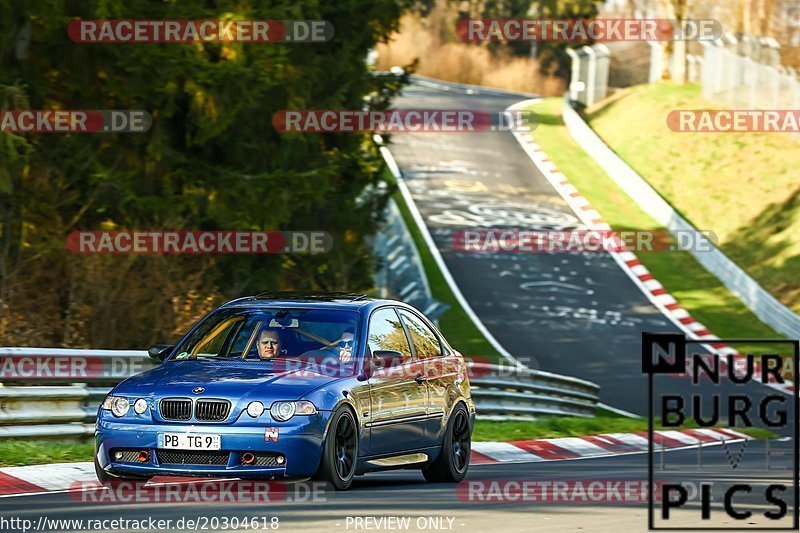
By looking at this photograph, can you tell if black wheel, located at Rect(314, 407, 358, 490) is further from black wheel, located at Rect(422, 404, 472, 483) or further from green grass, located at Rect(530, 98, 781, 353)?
green grass, located at Rect(530, 98, 781, 353)

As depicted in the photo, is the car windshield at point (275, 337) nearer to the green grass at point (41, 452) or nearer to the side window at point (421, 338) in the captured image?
the side window at point (421, 338)

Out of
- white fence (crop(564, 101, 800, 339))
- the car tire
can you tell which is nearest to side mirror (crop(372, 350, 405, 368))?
the car tire

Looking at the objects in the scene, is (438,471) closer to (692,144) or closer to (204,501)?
(204,501)

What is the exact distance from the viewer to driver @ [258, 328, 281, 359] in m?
11.0

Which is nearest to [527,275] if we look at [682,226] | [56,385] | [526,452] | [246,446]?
[682,226]

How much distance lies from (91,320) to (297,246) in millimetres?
6169

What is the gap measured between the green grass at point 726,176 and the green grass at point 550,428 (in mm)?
18046

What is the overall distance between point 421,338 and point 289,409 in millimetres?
2587

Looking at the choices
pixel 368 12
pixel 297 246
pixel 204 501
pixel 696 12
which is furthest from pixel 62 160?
pixel 696 12

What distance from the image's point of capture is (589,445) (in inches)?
708

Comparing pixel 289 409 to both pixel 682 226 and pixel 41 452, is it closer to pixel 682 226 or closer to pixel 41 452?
pixel 41 452

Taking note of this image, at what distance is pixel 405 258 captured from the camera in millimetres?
38156

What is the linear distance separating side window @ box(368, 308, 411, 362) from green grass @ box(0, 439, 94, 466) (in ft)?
9.14

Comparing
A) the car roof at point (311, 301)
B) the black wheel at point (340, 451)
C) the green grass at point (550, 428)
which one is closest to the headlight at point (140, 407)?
the black wheel at point (340, 451)
